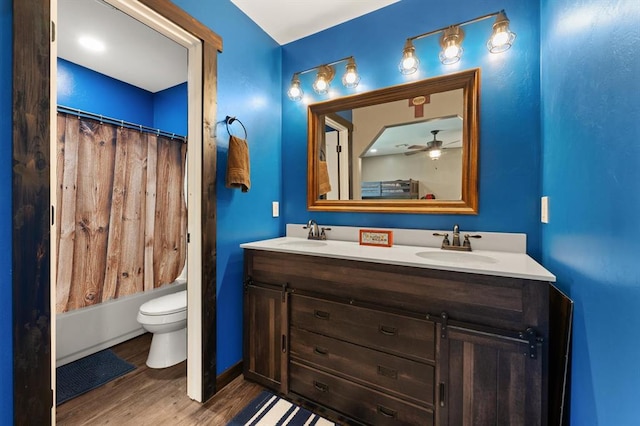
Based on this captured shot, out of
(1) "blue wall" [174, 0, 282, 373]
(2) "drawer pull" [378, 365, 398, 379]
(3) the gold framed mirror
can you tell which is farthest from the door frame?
(3) the gold framed mirror

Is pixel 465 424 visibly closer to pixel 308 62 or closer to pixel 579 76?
pixel 579 76

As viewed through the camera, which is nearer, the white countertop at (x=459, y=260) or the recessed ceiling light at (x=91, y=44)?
the white countertop at (x=459, y=260)

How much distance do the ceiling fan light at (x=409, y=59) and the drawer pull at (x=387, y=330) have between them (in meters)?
1.49

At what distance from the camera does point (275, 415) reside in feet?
4.66

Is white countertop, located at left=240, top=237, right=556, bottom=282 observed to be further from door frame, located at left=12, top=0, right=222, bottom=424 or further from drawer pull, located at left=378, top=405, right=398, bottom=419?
door frame, located at left=12, top=0, right=222, bottom=424

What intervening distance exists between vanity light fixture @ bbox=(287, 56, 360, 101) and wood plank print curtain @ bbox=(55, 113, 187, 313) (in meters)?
1.32

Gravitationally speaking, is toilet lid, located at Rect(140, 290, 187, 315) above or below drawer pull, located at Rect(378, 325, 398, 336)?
below

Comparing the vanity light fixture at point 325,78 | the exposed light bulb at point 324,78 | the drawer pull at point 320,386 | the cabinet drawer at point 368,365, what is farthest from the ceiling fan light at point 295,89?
the drawer pull at point 320,386

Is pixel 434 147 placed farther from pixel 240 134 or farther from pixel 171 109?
pixel 171 109

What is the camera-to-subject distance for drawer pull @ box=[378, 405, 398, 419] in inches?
48.5

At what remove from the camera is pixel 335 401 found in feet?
4.58

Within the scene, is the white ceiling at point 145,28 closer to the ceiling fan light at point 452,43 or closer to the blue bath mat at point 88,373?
the ceiling fan light at point 452,43

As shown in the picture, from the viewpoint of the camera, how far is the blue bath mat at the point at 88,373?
1576 mm

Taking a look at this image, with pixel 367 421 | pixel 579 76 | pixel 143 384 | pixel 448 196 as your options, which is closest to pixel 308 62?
pixel 448 196
